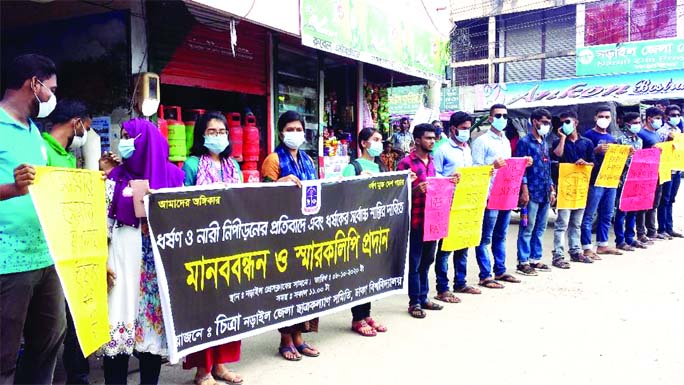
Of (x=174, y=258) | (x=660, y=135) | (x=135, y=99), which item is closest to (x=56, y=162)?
(x=174, y=258)

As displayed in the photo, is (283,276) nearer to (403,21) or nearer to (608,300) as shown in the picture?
(608,300)

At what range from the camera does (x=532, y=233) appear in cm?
679

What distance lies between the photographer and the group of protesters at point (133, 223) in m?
2.56

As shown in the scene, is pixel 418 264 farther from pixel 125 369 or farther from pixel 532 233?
pixel 125 369

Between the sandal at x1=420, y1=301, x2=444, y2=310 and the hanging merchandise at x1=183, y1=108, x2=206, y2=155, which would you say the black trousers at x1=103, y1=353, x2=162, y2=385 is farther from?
A: the hanging merchandise at x1=183, y1=108, x2=206, y2=155

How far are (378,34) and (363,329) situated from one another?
4227mm

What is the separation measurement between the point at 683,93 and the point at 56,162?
2026cm

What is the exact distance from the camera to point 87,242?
2803 mm

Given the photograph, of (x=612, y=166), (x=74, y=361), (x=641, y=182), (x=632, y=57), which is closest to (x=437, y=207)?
(x=74, y=361)

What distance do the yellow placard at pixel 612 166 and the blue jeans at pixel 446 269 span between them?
2816 mm

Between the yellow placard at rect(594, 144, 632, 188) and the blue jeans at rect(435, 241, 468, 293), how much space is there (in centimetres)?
282

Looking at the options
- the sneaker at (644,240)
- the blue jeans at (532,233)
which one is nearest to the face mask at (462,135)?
the blue jeans at (532,233)

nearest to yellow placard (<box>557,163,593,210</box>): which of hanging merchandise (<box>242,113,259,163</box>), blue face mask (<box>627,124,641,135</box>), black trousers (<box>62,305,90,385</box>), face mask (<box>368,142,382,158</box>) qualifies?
blue face mask (<box>627,124,641,135</box>)

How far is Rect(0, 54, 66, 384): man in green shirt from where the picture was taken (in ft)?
8.21
